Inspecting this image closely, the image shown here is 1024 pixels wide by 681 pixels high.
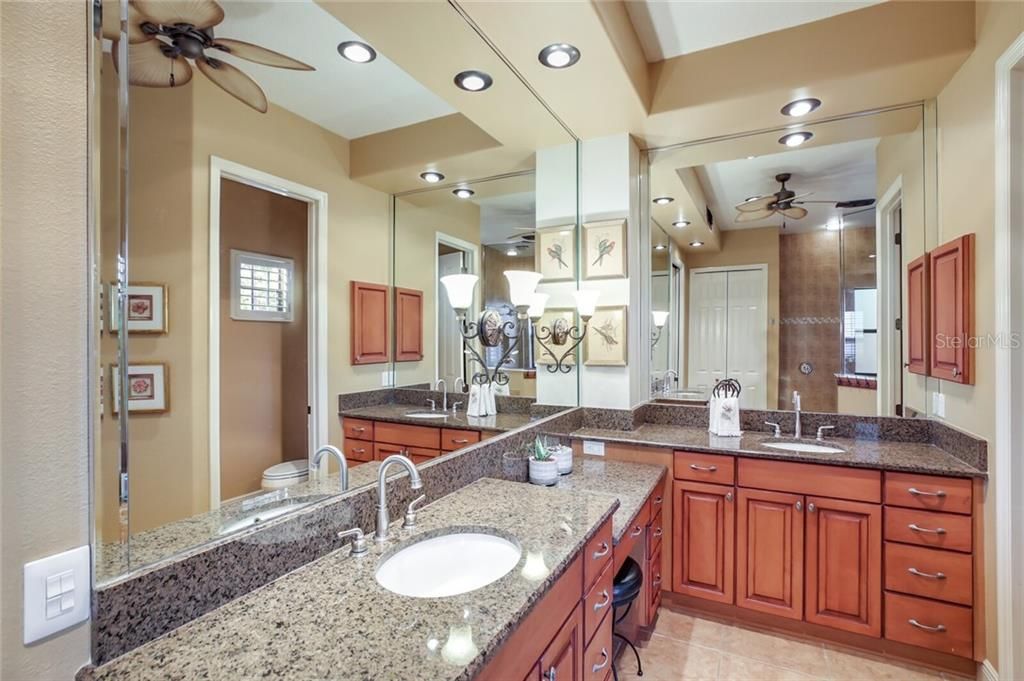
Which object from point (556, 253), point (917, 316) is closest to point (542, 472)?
point (556, 253)

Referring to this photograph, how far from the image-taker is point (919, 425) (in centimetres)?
242

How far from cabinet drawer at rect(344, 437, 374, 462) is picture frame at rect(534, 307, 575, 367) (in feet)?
3.83

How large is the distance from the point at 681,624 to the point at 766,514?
72 cm

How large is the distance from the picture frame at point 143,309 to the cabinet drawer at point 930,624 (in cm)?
288

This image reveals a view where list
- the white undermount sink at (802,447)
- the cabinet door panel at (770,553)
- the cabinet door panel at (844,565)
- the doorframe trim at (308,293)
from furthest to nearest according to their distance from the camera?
the white undermount sink at (802,447), the cabinet door panel at (770,553), the cabinet door panel at (844,565), the doorframe trim at (308,293)

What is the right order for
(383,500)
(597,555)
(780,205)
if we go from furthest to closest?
(780,205)
(597,555)
(383,500)

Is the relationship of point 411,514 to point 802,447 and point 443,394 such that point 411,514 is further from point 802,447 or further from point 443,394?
point 802,447

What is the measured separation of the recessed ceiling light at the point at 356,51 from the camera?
131cm

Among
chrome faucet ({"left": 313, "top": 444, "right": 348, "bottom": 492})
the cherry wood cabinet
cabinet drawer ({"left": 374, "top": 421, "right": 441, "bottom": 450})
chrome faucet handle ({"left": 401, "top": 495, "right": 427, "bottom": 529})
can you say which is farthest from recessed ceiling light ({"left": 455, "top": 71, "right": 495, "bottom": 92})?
the cherry wood cabinet

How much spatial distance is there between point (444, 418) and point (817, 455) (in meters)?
1.76

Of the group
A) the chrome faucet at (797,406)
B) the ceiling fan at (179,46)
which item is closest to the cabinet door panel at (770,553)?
the chrome faucet at (797,406)

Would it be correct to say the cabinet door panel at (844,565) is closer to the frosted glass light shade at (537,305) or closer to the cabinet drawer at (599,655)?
the cabinet drawer at (599,655)

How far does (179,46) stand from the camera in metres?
0.93

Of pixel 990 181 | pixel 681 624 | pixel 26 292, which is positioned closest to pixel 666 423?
pixel 681 624
